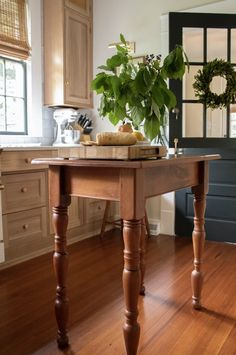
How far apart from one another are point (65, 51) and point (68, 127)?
748mm

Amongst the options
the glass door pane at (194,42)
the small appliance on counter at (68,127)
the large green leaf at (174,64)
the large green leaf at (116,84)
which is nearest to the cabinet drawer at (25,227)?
the small appliance on counter at (68,127)

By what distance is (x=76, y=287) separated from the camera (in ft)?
7.48

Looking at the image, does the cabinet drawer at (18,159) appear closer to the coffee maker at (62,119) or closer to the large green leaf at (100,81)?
the coffee maker at (62,119)

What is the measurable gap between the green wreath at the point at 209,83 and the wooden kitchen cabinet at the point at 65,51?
1229 millimetres

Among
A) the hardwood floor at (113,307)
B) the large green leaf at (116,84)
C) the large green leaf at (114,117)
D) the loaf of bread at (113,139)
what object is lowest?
the hardwood floor at (113,307)

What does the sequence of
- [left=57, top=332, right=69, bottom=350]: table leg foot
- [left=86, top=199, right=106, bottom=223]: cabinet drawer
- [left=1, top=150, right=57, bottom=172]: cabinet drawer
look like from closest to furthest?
[left=57, top=332, right=69, bottom=350]: table leg foot, [left=1, top=150, right=57, bottom=172]: cabinet drawer, [left=86, top=199, right=106, bottom=223]: cabinet drawer

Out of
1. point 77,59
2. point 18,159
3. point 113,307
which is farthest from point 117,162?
point 77,59

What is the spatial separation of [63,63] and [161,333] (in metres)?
2.68

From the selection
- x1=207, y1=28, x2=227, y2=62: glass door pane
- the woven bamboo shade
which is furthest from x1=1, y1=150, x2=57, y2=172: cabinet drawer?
x1=207, y1=28, x2=227, y2=62: glass door pane

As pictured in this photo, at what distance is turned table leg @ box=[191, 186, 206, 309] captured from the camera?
1909 mm

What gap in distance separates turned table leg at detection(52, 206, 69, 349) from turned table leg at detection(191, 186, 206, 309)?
Answer: 2.48 ft

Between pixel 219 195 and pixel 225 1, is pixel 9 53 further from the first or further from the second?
pixel 219 195

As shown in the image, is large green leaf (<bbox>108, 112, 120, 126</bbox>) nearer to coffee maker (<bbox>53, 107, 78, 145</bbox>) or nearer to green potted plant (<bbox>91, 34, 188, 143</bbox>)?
green potted plant (<bbox>91, 34, 188, 143</bbox>)

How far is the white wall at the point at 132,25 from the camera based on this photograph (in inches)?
141
